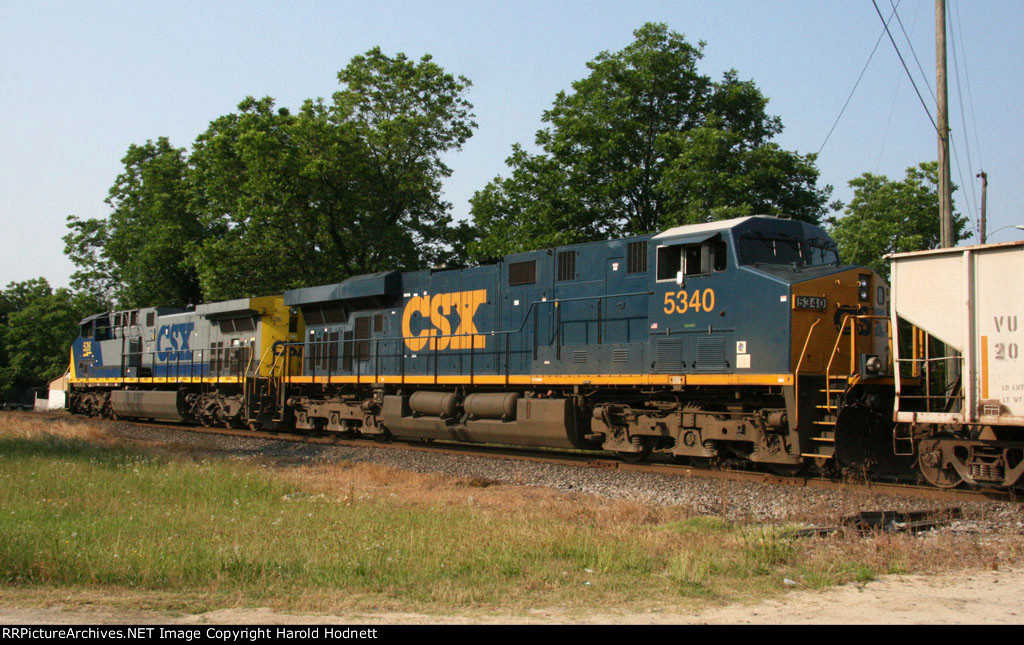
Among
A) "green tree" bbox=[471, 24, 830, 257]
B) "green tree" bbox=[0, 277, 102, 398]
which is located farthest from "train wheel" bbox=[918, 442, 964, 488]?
"green tree" bbox=[0, 277, 102, 398]

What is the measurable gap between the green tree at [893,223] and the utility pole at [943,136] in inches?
415

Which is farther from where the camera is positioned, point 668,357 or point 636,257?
point 636,257

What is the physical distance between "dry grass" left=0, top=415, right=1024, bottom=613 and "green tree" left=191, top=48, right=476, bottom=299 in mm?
20110

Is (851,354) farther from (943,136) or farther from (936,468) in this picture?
(943,136)

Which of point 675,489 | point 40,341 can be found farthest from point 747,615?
point 40,341

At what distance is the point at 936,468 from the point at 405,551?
7304mm

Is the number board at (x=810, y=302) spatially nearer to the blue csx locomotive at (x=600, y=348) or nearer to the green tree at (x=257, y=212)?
the blue csx locomotive at (x=600, y=348)

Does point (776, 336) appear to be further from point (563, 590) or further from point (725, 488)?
point (563, 590)

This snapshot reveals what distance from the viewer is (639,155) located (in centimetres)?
2603

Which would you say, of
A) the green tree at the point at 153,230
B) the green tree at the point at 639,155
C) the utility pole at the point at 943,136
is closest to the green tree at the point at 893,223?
the green tree at the point at 639,155

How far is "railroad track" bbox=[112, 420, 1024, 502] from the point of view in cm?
1059

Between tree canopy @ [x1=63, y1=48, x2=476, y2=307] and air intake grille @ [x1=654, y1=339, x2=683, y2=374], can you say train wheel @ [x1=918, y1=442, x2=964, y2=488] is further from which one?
tree canopy @ [x1=63, y1=48, x2=476, y2=307]

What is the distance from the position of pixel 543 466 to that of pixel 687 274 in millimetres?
4095
